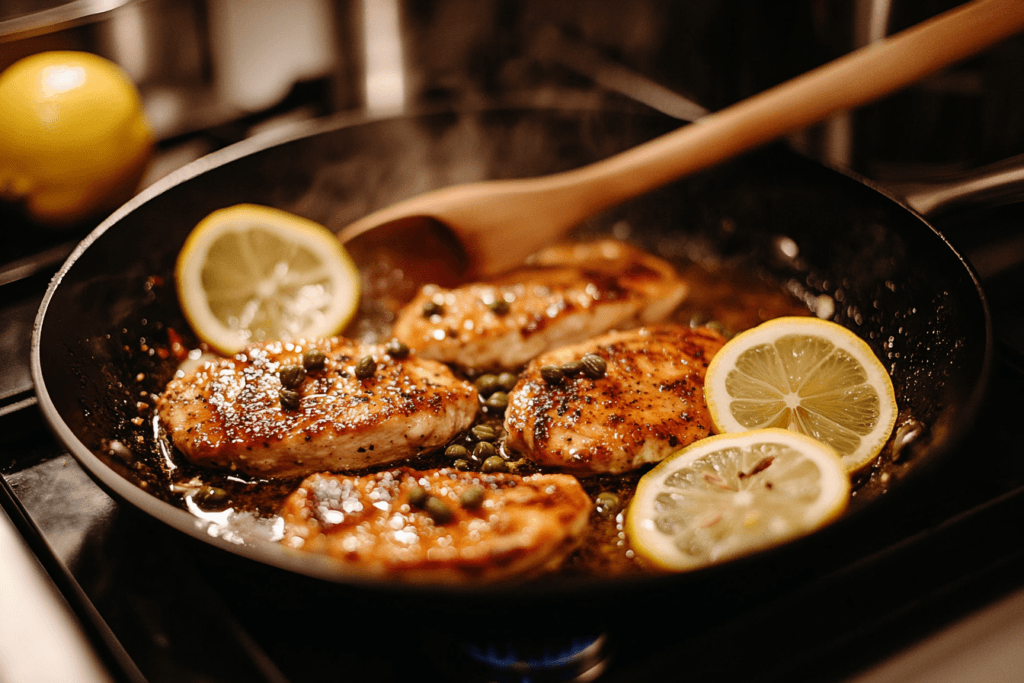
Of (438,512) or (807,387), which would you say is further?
(807,387)

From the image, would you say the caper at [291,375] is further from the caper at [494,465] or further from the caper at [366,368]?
the caper at [494,465]

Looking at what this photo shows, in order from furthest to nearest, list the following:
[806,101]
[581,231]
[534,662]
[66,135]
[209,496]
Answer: [581,231] → [66,135] → [806,101] → [209,496] → [534,662]

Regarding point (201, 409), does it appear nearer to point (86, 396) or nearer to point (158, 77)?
point (86, 396)

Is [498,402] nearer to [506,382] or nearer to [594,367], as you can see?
[506,382]

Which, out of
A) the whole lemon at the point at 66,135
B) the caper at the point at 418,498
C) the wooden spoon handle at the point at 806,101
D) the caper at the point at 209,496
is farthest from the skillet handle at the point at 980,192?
the whole lemon at the point at 66,135

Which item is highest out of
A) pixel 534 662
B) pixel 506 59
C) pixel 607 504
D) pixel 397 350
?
pixel 506 59

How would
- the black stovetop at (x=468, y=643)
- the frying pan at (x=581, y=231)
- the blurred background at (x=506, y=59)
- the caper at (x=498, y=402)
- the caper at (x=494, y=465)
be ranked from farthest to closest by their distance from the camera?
the blurred background at (x=506, y=59) < the caper at (x=498, y=402) < the caper at (x=494, y=465) < the black stovetop at (x=468, y=643) < the frying pan at (x=581, y=231)

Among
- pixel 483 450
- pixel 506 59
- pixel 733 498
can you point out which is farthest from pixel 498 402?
pixel 506 59
